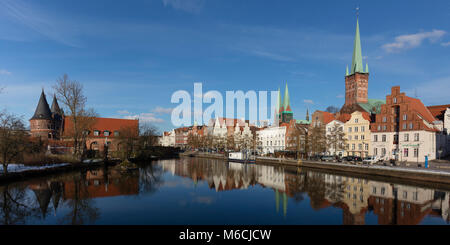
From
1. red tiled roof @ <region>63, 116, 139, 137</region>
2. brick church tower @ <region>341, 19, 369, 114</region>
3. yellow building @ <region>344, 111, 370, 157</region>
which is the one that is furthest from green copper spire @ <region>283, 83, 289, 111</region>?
red tiled roof @ <region>63, 116, 139, 137</region>

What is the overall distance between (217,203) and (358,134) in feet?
139

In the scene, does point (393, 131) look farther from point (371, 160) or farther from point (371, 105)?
point (371, 105)

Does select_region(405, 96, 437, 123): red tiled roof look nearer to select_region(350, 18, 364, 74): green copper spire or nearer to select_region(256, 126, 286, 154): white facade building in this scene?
select_region(256, 126, 286, 154): white facade building

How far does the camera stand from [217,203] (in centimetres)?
2097

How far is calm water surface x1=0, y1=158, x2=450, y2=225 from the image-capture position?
16.6 meters

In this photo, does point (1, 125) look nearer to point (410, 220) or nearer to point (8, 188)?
point (8, 188)

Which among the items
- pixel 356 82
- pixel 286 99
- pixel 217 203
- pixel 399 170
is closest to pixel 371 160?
pixel 399 170

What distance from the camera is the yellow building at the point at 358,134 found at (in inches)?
2005

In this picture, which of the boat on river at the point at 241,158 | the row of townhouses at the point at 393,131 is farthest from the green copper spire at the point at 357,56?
the boat on river at the point at 241,158

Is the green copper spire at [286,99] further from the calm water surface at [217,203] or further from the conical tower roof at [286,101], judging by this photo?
the calm water surface at [217,203]

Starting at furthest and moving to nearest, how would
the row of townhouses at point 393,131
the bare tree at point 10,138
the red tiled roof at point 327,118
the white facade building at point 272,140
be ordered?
1. the white facade building at point 272,140
2. the red tiled roof at point 327,118
3. the row of townhouses at point 393,131
4. the bare tree at point 10,138

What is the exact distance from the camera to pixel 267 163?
56.8 m

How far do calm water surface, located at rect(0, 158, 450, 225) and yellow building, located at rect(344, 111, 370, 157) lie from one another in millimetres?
23501

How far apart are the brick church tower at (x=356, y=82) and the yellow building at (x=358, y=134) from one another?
3133 centimetres
